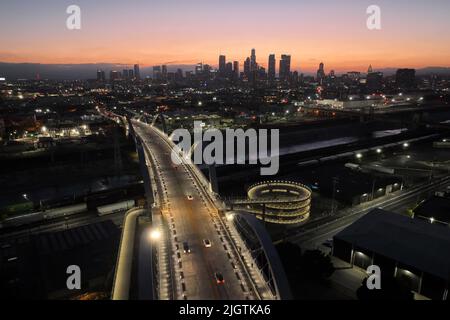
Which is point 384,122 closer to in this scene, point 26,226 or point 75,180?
point 75,180

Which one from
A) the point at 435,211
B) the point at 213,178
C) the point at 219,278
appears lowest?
the point at 435,211

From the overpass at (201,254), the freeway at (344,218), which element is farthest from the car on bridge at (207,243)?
the freeway at (344,218)

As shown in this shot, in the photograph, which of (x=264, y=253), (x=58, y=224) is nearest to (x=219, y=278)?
(x=264, y=253)

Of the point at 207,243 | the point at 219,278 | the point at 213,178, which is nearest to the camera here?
the point at 219,278

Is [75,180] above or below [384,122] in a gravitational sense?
below

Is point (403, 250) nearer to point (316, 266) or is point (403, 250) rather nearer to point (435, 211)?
point (316, 266)

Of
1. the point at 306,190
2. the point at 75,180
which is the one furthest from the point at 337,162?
the point at 75,180
